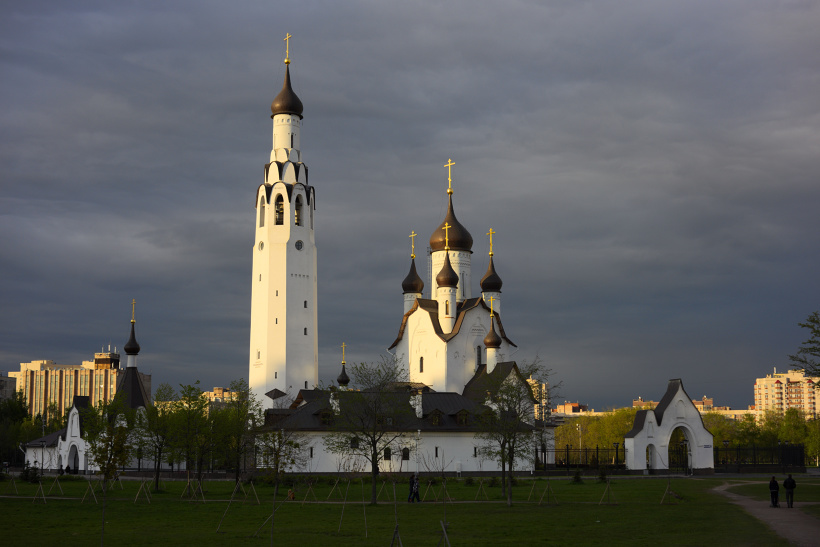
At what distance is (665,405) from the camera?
52906 mm

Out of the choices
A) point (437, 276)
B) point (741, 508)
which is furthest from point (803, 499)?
point (437, 276)

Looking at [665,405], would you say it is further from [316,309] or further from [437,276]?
[316,309]

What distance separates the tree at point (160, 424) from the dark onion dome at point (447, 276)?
21.3 m

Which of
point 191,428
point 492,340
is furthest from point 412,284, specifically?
point 191,428

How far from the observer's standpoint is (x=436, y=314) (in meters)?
62.5

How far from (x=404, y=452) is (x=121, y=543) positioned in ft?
103

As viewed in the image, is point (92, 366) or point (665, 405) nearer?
point (665, 405)

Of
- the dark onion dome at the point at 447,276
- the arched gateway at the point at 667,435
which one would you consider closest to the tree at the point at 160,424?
the dark onion dome at the point at 447,276

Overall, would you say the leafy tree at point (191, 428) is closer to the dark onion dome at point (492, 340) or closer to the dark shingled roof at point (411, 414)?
the dark shingled roof at point (411, 414)

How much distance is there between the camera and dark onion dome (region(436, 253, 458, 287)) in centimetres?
6125

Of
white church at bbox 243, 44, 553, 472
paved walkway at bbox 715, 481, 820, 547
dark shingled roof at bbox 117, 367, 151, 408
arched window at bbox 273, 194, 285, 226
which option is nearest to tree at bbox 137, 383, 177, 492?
white church at bbox 243, 44, 553, 472

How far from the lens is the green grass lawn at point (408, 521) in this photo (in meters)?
20.4

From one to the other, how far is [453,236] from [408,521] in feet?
136

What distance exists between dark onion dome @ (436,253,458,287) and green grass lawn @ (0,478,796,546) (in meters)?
26.8
